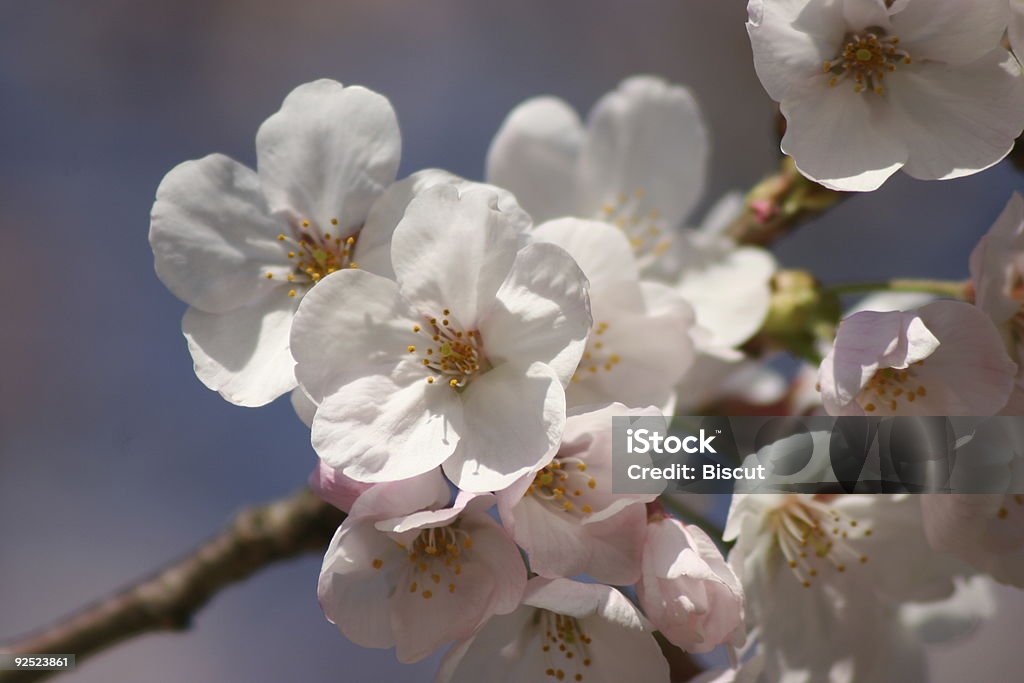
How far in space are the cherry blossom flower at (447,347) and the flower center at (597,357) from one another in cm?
6

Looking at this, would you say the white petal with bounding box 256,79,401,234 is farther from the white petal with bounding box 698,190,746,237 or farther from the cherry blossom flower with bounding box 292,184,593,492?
the white petal with bounding box 698,190,746,237

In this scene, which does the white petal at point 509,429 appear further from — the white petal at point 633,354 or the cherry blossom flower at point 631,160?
the cherry blossom flower at point 631,160

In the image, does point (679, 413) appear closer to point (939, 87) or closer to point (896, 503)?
point (896, 503)

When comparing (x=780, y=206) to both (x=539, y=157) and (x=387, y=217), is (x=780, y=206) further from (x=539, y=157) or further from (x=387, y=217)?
(x=387, y=217)

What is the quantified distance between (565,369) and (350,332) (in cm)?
11

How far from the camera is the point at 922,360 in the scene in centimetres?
48

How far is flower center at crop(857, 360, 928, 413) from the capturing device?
1.57 feet

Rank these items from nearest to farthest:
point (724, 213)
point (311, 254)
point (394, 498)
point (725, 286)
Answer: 1. point (394, 498)
2. point (311, 254)
3. point (725, 286)
4. point (724, 213)

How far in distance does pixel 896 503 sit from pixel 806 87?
25 cm

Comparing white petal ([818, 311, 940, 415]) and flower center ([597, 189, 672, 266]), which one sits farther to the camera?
flower center ([597, 189, 672, 266])

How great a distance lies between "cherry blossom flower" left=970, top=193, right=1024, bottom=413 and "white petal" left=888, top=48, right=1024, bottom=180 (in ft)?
0.12

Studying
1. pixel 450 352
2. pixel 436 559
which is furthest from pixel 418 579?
pixel 450 352

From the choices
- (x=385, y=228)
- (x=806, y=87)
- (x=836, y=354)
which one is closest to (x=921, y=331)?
(x=836, y=354)

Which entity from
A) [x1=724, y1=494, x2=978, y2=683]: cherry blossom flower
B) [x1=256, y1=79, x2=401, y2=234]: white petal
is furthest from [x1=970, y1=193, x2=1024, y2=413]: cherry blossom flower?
[x1=256, y1=79, x2=401, y2=234]: white petal
